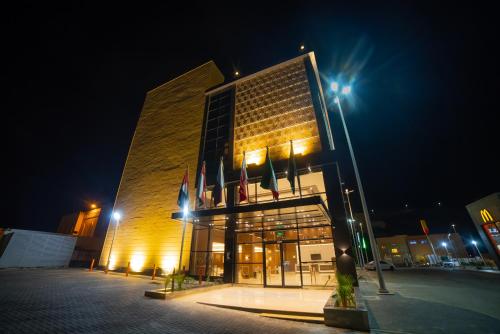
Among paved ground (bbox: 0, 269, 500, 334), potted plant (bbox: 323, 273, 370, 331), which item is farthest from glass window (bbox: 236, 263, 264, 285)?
potted plant (bbox: 323, 273, 370, 331)

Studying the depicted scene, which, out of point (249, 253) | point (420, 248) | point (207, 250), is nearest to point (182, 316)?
point (249, 253)

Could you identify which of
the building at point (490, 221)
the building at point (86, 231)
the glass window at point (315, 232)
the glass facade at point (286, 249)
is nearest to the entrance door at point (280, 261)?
the glass facade at point (286, 249)

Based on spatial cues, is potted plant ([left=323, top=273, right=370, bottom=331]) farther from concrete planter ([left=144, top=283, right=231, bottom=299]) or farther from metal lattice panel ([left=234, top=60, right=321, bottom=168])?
metal lattice panel ([left=234, top=60, right=321, bottom=168])

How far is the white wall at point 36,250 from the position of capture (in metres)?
24.0

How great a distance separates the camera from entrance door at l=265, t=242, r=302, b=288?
14.6m

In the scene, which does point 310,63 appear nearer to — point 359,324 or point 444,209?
point 359,324

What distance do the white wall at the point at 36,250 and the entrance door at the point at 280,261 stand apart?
2944 cm

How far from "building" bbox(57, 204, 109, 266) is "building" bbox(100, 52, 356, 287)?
14.5 meters

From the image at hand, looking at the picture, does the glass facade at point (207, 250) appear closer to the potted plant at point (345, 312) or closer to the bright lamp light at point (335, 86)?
the potted plant at point (345, 312)

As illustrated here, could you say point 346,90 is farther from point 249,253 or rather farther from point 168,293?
point 168,293

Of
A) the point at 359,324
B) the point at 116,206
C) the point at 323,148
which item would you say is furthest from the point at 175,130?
the point at 359,324

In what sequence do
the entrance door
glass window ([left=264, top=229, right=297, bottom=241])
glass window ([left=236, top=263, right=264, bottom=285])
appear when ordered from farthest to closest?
glass window ([left=236, top=263, right=264, bottom=285]) < glass window ([left=264, top=229, right=297, bottom=241]) < the entrance door

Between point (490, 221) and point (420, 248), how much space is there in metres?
41.2

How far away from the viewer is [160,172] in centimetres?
2248
